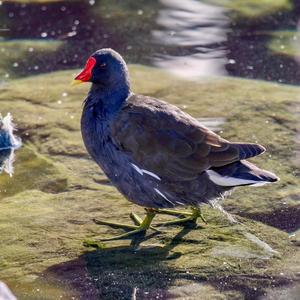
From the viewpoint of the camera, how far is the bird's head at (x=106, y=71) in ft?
16.1

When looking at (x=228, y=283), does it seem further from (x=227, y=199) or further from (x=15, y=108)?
(x=15, y=108)

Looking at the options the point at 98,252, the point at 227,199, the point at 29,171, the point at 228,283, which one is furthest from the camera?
the point at 29,171

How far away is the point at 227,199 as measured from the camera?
5.02 m

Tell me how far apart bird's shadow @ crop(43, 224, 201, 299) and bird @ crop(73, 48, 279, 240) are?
20 cm

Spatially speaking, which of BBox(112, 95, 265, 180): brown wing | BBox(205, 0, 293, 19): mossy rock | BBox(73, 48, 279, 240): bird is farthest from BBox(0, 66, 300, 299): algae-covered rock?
BBox(205, 0, 293, 19): mossy rock

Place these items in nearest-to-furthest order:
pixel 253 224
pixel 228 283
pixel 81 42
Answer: pixel 228 283 < pixel 253 224 < pixel 81 42

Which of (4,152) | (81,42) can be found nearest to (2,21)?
(81,42)

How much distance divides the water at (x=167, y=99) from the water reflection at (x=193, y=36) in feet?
0.06

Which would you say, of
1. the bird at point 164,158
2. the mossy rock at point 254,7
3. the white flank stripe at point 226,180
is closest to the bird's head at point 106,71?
the bird at point 164,158

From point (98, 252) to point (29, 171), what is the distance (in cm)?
118

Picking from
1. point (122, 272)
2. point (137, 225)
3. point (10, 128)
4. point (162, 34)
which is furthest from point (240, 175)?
point (162, 34)

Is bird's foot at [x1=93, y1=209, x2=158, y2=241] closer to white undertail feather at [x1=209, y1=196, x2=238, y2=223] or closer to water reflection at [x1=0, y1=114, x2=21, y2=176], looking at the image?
white undertail feather at [x1=209, y1=196, x2=238, y2=223]

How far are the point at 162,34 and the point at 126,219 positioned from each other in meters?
3.40

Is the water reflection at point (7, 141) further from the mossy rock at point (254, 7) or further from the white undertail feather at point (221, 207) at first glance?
the mossy rock at point (254, 7)
